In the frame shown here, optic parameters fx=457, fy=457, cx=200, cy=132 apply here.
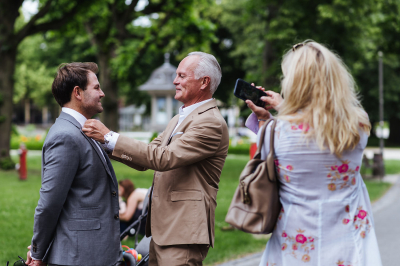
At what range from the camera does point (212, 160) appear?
9.10 ft

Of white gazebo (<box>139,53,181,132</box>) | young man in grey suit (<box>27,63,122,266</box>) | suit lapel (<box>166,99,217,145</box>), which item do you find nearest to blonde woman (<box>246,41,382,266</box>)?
suit lapel (<box>166,99,217,145</box>)

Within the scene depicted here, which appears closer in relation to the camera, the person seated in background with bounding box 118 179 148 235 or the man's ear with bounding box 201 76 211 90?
the man's ear with bounding box 201 76 211 90

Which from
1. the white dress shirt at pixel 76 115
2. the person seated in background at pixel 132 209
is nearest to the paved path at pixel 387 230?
the person seated in background at pixel 132 209

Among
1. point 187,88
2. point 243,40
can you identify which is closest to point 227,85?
point 243,40

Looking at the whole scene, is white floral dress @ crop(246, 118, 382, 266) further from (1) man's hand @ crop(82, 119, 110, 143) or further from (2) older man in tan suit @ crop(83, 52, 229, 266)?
(1) man's hand @ crop(82, 119, 110, 143)

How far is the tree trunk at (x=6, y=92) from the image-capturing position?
1485 centimetres

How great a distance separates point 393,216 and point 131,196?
19.6 feet

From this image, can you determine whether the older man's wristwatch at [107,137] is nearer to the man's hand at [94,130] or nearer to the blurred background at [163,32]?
the man's hand at [94,130]

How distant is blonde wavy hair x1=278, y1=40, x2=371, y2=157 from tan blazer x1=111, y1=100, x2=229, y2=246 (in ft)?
2.18

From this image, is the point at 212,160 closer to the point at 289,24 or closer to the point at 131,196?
the point at 131,196

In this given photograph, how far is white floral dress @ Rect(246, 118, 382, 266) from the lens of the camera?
211 cm

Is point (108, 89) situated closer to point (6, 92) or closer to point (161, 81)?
point (161, 81)

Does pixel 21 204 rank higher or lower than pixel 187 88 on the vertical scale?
lower

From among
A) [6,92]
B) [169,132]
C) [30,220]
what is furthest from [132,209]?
[6,92]
